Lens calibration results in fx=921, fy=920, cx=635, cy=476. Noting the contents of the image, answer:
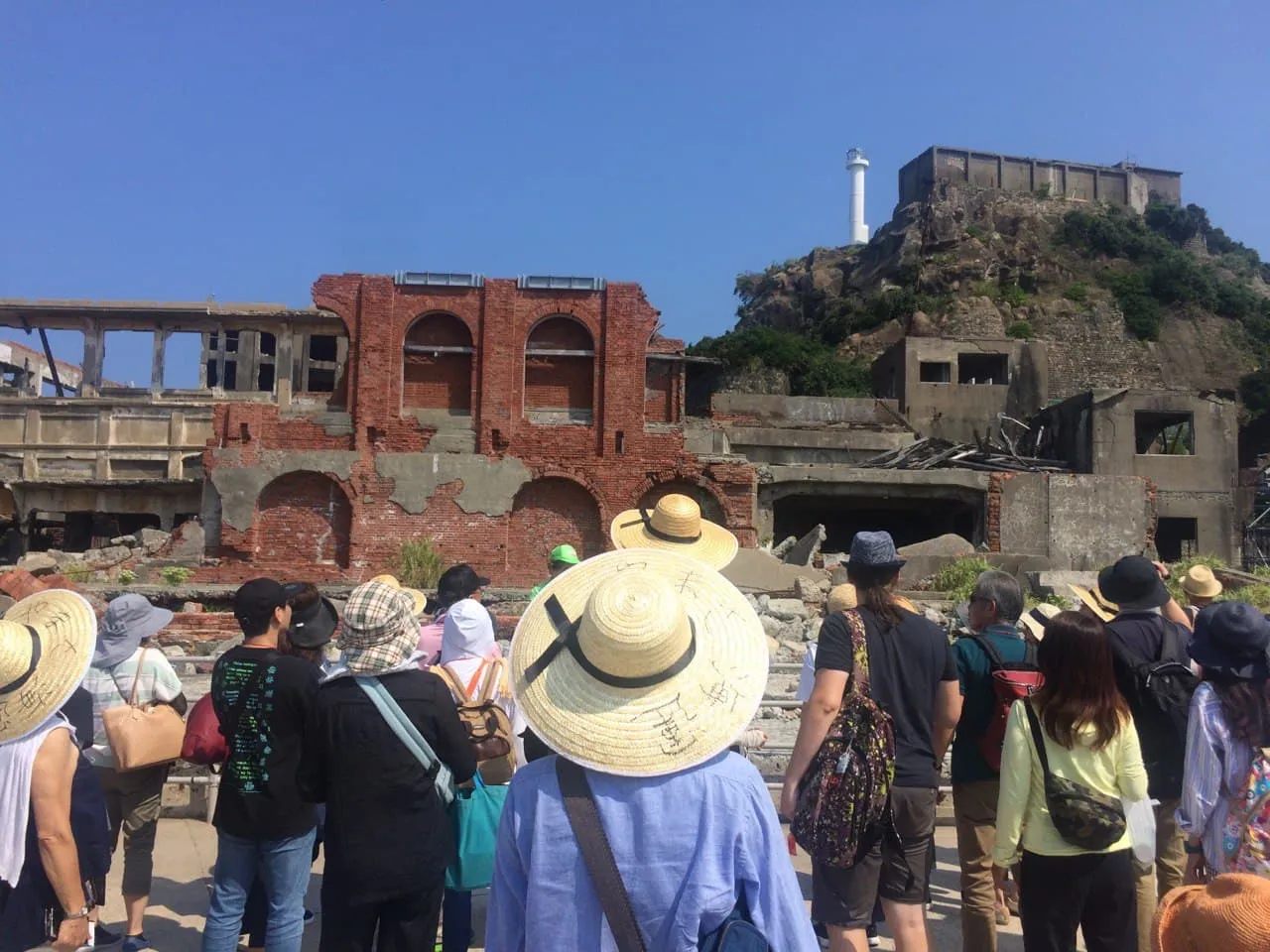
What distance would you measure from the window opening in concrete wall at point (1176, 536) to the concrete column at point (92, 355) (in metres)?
28.5

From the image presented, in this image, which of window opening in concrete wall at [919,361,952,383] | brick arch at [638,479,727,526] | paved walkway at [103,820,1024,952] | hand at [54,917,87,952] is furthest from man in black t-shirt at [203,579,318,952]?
window opening in concrete wall at [919,361,952,383]

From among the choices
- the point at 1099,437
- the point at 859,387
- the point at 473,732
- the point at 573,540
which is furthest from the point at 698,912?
the point at 859,387

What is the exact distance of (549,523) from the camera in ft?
62.1

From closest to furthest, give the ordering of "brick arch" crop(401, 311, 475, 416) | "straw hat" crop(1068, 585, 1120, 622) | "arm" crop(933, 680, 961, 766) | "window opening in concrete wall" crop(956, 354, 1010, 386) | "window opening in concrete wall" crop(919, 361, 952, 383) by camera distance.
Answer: "arm" crop(933, 680, 961, 766)
"straw hat" crop(1068, 585, 1120, 622)
"brick arch" crop(401, 311, 475, 416)
"window opening in concrete wall" crop(919, 361, 952, 383)
"window opening in concrete wall" crop(956, 354, 1010, 386)

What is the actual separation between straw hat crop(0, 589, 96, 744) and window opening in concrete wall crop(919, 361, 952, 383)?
29509 mm

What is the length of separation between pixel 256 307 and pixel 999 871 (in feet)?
82.1

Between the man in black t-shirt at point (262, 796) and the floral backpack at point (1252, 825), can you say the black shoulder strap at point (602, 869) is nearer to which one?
the man in black t-shirt at point (262, 796)

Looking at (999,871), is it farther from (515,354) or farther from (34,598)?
(515,354)

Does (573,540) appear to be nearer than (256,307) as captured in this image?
Yes

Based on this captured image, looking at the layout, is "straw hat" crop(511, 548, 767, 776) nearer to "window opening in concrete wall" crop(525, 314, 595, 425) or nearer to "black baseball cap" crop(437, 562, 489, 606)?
"black baseball cap" crop(437, 562, 489, 606)

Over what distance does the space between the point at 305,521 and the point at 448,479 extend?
3002 mm

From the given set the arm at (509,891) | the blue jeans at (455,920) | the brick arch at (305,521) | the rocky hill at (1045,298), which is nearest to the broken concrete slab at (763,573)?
the brick arch at (305,521)

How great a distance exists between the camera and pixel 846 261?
6525cm

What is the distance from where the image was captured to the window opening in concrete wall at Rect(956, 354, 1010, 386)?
31047 millimetres
